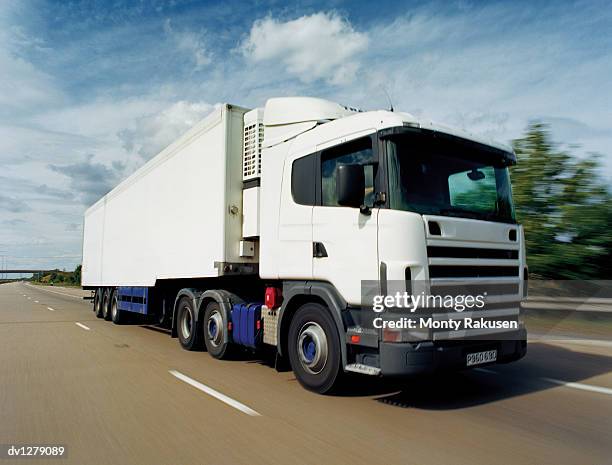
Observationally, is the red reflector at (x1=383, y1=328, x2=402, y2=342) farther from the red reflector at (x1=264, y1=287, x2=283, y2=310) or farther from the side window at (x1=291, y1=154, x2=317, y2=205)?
the red reflector at (x1=264, y1=287, x2=283, y2=310)

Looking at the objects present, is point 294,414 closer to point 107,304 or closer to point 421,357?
point 421,357

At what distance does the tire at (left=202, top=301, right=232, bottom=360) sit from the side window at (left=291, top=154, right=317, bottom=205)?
262cm

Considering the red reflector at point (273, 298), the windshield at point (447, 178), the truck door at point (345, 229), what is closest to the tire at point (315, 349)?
the truck door at point (345, 229)

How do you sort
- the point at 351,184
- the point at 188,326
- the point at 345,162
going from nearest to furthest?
the point at 351,184, the point at 345,162, the point at 188,326

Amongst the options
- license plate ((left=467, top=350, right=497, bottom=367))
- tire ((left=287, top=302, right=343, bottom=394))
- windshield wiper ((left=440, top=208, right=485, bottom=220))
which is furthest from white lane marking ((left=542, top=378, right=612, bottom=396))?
tire ((left=287, top=302, right=343, bottom=394))

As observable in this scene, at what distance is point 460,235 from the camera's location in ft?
17.2

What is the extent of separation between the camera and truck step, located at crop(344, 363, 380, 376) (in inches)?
195

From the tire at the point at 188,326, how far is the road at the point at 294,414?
35.0 inches

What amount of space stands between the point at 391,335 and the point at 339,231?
1281 millimetres

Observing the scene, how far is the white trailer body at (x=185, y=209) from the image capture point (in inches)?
311

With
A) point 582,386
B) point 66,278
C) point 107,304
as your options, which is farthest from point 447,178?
point 66,278

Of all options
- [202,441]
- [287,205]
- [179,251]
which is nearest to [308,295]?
[287,205]

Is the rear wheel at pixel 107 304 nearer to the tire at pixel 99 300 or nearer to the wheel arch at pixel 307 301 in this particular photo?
the tire at pixel 99 300

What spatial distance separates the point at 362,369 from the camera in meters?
5.10
